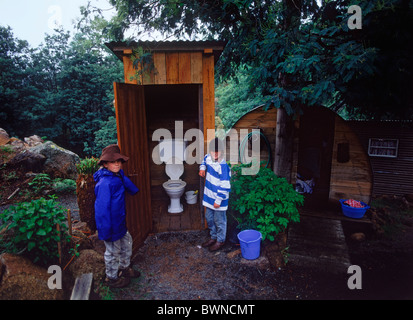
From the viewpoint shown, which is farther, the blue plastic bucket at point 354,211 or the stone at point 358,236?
the blue plastic bucket at point 354,211

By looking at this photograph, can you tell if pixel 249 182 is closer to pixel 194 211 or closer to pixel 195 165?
pixel 194 211

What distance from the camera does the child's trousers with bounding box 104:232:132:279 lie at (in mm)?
3338

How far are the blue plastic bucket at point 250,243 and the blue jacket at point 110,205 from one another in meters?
1.94

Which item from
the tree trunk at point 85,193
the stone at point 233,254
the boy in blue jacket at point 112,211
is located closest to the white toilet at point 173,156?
the tree trunk at point 85,193

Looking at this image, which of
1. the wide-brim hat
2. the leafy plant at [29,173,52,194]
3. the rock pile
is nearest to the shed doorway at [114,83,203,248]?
the wide-brim hat

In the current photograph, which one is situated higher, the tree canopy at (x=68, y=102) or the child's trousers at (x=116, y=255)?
the tree canopy at (x=68, y=102)

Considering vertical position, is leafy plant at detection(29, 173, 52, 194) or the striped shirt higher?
the striped shirt

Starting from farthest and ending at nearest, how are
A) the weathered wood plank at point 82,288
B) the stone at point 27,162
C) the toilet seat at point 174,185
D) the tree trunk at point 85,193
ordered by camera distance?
1. the stone at point 27,162
2. the toilet seat at point 174,185
3. the tree trunk at point 85,193
4. the weathered wood plank at point 82,288

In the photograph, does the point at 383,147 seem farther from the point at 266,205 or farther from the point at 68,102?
the point at 68,102

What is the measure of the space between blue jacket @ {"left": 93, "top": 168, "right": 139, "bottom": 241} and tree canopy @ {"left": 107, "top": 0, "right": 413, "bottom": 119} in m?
2.84

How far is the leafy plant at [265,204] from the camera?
13.5 feet

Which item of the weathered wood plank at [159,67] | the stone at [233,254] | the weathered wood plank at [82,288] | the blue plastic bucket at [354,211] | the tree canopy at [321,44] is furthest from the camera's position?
the blue plastic bucket at [354,211]

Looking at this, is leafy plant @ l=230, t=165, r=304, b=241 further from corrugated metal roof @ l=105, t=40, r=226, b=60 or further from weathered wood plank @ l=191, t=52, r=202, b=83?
corrugated metal roof @ l=105, t=40, r=226, b=60

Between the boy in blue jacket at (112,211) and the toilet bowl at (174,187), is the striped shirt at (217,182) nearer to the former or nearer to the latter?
the boy in blue jacket at (112,211)
